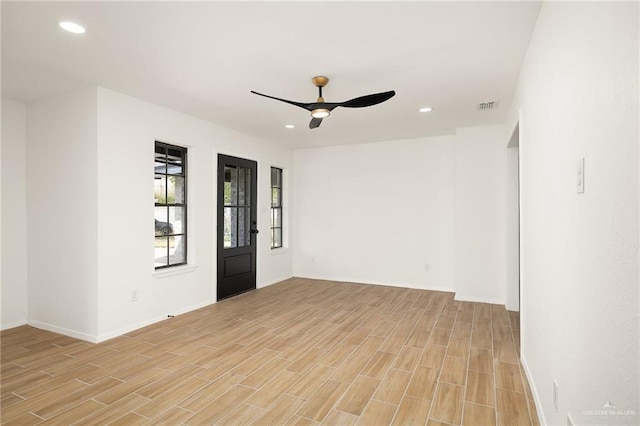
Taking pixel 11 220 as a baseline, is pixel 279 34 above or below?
above

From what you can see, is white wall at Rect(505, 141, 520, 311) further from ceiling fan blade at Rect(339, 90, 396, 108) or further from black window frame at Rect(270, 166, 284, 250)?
black window frame at Rect(270, 166, 284, 250)

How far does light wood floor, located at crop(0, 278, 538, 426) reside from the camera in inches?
88.3

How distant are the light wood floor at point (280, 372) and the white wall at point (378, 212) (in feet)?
5.12

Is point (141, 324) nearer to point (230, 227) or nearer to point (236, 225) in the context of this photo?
point (230, 227)

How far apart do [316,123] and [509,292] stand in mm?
3403

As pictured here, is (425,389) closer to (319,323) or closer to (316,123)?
(319,323)

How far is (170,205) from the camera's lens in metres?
4.43

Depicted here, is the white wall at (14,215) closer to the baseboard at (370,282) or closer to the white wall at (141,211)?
the white wall at (141,211)

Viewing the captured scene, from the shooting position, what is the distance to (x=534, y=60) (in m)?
2.34

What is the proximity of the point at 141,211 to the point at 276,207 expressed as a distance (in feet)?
9.85

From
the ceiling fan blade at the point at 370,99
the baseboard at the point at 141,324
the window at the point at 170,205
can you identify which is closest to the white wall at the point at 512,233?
the ceiling fan blade at the point at 370,99

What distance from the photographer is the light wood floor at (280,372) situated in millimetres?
2242

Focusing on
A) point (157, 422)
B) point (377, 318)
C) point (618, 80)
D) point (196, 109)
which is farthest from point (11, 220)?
point (618, 80)

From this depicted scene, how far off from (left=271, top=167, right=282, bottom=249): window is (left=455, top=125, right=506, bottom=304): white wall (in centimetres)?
324
